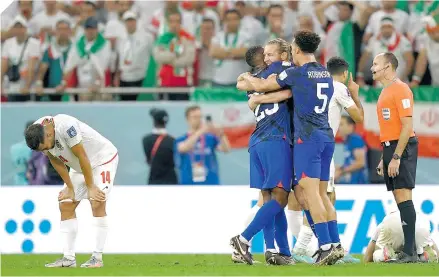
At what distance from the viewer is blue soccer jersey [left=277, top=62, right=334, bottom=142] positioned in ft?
37.8

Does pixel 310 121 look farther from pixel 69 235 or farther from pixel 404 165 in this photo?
pixel 69 235

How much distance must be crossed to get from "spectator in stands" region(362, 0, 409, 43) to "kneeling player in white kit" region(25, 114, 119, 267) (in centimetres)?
766

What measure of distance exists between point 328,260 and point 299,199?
808 mm

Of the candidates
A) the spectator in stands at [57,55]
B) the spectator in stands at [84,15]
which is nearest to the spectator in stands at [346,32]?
the spectator in stands at [84,15]

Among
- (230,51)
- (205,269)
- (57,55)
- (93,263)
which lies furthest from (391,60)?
(57,55)

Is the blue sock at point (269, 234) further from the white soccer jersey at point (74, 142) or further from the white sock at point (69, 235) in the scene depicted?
the white sock at point (69, 235)

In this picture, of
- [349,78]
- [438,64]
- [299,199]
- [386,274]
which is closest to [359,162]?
[438,64]

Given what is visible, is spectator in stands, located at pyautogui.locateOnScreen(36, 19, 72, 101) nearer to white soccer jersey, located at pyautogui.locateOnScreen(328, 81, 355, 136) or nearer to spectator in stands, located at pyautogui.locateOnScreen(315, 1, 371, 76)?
spectator in stands, located at pyautogui.locateOnScreen(315, 1, 371, 76)

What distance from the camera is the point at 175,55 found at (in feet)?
63.5

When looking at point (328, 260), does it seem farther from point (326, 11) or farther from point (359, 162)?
point (326, 11)

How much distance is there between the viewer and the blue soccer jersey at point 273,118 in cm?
1173

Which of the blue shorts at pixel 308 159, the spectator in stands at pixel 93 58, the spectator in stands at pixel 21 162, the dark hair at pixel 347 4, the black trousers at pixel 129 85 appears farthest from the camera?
the spectator in stands at pixel 93 58

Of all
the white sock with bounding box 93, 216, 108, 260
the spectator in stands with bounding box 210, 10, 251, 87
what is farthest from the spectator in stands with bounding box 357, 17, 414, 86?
the white sock with bounding box 93, 216, 108, 260

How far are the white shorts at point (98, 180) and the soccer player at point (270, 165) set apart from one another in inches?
66.9
